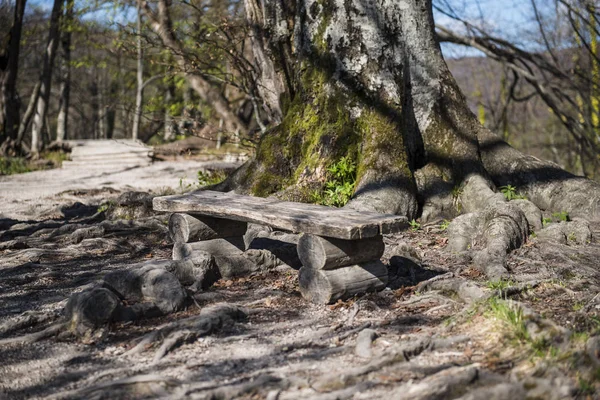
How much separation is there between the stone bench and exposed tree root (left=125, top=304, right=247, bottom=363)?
61 centimetres

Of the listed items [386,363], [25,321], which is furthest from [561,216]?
[25,321]

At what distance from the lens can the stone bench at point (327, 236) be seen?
4.33 meters

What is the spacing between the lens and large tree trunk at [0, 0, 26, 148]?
53.3 feet

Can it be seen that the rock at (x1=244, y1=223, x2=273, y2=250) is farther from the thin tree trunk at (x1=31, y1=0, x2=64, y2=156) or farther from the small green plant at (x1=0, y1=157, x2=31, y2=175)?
the thin tree trunk at (x1=31, y1=0, x2=64, y2=156)

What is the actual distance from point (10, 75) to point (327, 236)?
14.5m

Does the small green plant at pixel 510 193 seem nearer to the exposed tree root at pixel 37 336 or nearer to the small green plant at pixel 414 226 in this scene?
the small green plant at pixel 414 226

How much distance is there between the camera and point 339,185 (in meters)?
6.98

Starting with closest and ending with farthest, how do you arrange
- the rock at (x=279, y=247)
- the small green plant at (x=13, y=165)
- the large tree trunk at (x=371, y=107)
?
1. the rock at (x=279, y=247)
2. the large tree trunk at (x=371, y=107)
3. the small green plant at (x=13, y=165)

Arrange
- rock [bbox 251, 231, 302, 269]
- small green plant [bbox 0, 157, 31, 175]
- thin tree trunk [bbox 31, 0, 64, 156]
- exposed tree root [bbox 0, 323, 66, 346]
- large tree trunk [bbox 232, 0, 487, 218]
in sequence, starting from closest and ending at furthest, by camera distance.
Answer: exposed tree root [bbox 0, 323, 66, 346] → rock [bbox 251, 231, 302, 269] → large tree trunk [bbox 232, 0, 487, 218] → small green plant [bbox 0, 157, 31, 175] → thin tree trunk [bbox 31, 0, 64, 156]

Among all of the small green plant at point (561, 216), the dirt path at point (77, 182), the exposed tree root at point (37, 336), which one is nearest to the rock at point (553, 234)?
the small green plant at point (561, 216)

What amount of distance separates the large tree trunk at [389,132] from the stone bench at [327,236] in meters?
1.88

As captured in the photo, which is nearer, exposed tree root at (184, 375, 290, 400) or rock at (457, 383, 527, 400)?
rock at (457, 383, 527, 400)

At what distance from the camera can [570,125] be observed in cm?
1077

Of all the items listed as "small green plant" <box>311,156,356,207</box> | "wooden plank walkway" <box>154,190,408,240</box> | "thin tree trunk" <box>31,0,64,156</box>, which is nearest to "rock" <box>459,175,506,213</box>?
"small green plant" <box>311,156,356,207</box>
